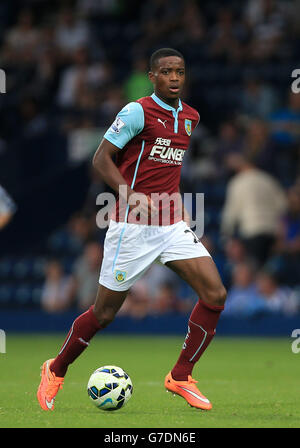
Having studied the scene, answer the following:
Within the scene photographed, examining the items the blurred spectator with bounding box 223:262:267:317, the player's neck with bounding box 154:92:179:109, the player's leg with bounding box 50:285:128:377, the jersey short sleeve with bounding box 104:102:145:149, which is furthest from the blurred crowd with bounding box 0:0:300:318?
the jersey short sleeve with bounding box 104:102:145:149

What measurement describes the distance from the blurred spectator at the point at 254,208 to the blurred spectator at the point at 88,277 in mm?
1933

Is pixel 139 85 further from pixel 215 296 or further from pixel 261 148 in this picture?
pixel 215 296

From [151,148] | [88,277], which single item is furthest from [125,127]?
[88,277]

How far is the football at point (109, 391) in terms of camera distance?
671 centimetres

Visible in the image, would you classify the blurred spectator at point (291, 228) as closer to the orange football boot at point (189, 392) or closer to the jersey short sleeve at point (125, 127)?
the orange football boot at point (189, 392)

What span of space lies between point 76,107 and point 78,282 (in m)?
3.83

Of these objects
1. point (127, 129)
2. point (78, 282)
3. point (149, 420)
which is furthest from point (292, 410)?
point (78, 282)

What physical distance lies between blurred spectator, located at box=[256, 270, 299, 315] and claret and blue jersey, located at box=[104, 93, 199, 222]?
666cm

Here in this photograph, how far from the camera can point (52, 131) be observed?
1686cm

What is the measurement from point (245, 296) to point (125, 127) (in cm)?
726

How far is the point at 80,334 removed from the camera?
6977 millimetres

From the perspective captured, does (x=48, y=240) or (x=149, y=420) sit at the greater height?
(x=149, y=420)

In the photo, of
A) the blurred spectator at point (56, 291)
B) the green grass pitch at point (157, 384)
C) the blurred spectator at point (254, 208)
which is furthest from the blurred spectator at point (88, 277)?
the blurred spectator at point (254, 208)

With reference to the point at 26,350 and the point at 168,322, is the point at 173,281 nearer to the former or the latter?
the point at 168,322
